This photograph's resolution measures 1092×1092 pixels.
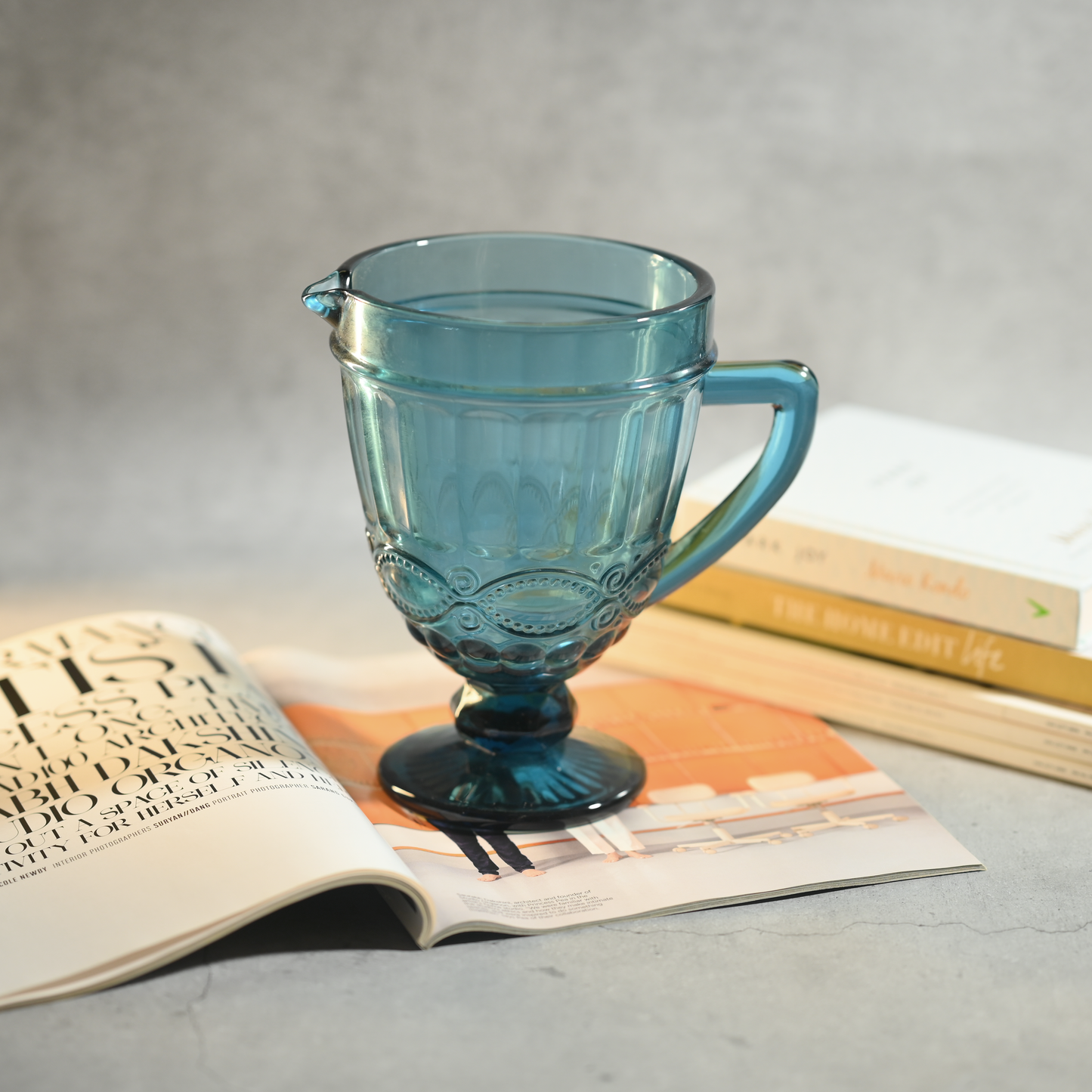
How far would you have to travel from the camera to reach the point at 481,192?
5.92 ft

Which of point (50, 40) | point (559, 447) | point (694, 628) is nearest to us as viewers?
point (559, 447)

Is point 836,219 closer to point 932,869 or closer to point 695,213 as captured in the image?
point 695,213

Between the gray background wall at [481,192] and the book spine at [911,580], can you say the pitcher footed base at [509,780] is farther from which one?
the gray background wall at [481,192]

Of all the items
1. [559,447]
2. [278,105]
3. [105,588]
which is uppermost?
[278,105]

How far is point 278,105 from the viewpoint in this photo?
177cm

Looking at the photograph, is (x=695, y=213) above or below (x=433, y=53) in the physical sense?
below

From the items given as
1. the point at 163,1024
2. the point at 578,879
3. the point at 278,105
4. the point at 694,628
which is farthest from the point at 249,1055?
the point at 278,105

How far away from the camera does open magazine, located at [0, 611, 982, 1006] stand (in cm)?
83

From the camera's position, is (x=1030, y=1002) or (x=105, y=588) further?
(x=105, y=588)

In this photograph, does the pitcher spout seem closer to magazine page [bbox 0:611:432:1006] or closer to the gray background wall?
magazine page [bbox 0:611:432:1006]

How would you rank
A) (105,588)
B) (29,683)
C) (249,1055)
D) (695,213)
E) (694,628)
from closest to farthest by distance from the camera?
(249,1055), (29,683), (694,628), (105,588), (695,213)

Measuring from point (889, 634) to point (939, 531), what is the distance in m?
0.09

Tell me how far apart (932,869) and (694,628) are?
1.12 feet

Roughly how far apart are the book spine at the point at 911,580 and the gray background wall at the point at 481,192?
57 cm
